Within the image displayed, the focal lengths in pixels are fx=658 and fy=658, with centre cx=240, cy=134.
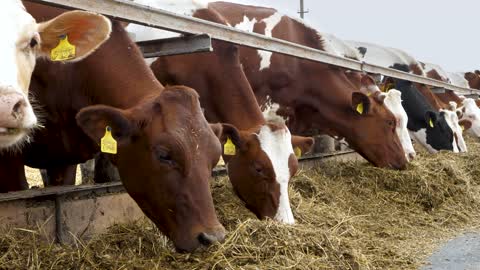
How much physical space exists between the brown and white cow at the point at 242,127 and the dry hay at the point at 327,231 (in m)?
0.24

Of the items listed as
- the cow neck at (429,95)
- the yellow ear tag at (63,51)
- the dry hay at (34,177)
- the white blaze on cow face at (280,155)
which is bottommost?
the dry hay at (34,177)

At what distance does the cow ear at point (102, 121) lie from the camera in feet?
13.1

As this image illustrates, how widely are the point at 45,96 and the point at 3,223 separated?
1.19 m

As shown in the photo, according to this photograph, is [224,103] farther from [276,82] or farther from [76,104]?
[276,82]

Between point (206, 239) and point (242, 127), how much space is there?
2302 mm

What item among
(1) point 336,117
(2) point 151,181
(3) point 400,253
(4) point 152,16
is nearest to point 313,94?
(1) point 336,117

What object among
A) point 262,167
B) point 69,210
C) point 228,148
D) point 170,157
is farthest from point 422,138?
point 170,157

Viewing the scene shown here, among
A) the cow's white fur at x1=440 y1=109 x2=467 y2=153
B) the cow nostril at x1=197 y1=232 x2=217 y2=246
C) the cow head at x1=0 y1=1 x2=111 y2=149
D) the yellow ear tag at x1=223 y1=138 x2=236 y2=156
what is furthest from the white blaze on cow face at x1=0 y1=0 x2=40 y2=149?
the cow's white fur at x1=440 y1=109 x2=467 y2=153

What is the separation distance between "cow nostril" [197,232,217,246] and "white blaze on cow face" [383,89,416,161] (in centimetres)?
534

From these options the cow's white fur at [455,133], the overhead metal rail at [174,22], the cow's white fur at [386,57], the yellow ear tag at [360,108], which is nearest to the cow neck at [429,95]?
the cow's white fur at [455,133]

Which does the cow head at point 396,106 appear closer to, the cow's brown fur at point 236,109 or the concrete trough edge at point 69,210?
the cow's brown fur at point 236,109

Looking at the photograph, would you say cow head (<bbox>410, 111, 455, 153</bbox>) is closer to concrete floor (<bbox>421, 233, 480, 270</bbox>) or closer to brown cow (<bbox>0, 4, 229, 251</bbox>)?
concrete floor (<bbox>421, 233, 480, 270</bbox>)

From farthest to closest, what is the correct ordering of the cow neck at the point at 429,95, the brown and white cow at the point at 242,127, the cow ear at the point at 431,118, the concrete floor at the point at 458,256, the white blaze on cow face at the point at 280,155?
the cow neck at the point at 429,95, the cow ear at the point at 431,118, the brown and white cow at the point at 242,127, the white blaze on cow face at the point at 280,155, the concrete floor at the point at 458,256

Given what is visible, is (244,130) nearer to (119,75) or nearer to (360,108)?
(119,75)
